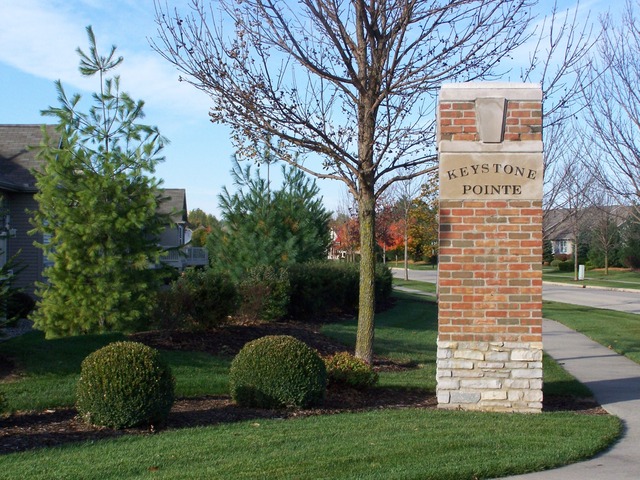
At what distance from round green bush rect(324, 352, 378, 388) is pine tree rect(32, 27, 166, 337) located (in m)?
4.54

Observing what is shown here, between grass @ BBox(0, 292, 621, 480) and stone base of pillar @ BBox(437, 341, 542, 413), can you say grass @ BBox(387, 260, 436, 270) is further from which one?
grass @ BBox(0, 292, 621, 480)

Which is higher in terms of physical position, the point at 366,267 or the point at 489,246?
the point at 489,246

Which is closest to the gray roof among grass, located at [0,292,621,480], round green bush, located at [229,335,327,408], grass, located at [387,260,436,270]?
grass, located at [0,292,621,480]

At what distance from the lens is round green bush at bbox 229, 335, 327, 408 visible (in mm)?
8062

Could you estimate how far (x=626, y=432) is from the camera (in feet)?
24.6

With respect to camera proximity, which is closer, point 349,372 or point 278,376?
point 278,376

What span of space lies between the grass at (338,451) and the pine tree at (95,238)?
6.02 m

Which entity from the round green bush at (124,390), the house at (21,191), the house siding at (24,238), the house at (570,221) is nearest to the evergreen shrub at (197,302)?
the round green bush at (124,390)

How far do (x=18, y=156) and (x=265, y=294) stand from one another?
10.9m

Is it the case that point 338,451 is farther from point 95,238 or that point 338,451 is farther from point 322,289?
point 322,289

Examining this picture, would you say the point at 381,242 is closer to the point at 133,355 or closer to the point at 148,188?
Result: the point at 148,188

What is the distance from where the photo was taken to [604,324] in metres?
21.3

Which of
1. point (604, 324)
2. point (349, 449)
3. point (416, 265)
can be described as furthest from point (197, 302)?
point (416, 265)

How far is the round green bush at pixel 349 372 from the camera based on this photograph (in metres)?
9.30
